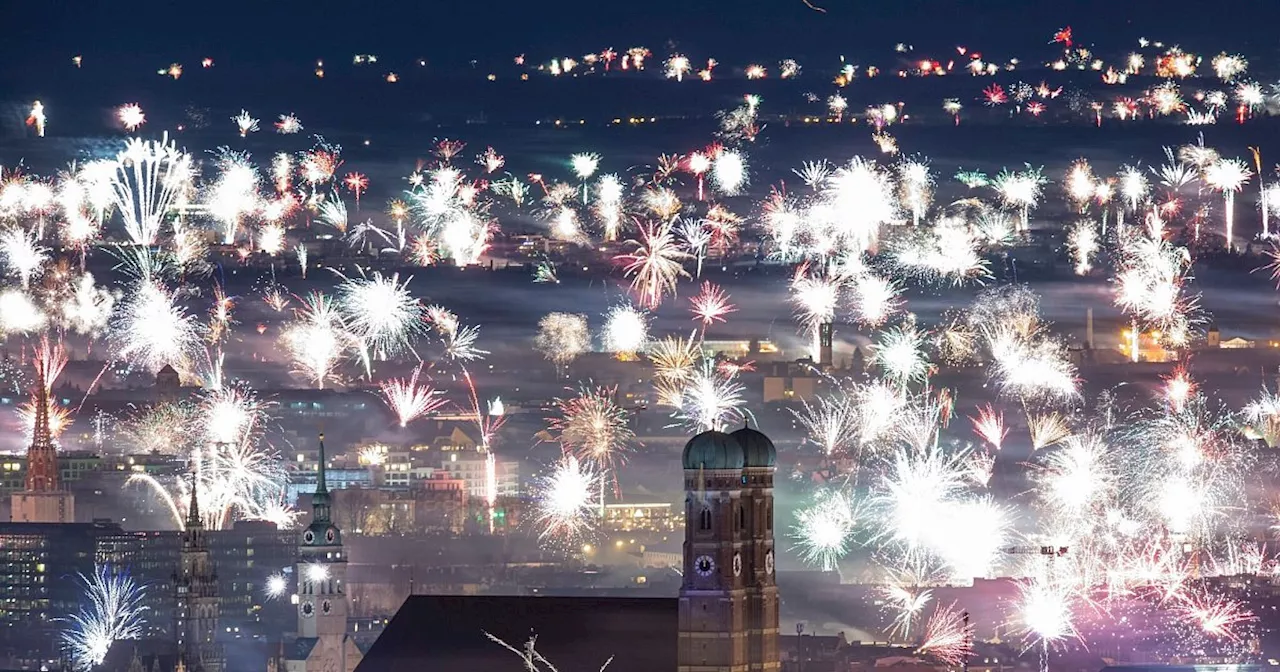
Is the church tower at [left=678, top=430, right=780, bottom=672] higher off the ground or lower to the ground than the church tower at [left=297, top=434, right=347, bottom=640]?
lower

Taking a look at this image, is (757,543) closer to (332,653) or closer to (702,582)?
(702,582)

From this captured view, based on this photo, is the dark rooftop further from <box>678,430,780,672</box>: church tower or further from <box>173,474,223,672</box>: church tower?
<box>173,474,223,672</box>: church tower

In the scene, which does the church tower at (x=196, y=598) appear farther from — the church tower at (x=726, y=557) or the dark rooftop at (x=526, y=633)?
the church tower at (x=726, y=557)

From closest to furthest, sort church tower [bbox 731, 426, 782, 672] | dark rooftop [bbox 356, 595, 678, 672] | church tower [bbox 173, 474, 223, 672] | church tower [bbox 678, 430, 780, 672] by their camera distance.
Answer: church tower [bbox 678, 430, 780, 672]
church tower [bbox 731, 426, 782, 672]
dark rooftop [bbox 356, 595, 678, 672]
church tower [bbox 173, 474, 223, 672]

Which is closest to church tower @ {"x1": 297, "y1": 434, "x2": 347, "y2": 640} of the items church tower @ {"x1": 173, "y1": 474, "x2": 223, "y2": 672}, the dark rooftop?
church tower @ {"x1": 173, "y1": 474, "x2": 223, "y2": 672}

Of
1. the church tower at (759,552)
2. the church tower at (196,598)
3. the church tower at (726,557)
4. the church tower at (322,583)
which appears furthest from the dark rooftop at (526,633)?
the church tower at (196,598)

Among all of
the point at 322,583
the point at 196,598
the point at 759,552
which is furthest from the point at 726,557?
the point at 196,598
